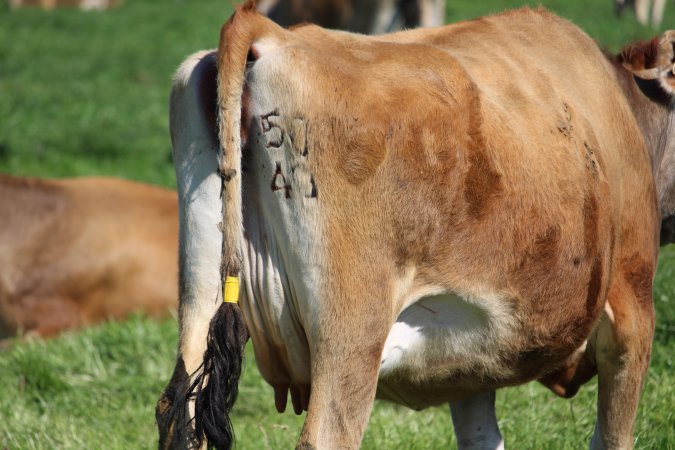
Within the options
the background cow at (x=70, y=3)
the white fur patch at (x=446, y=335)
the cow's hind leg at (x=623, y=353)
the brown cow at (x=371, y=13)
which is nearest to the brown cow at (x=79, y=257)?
the brown cow at (x=371, y=13)

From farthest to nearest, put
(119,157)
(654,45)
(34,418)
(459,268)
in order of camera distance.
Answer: (119,157) → (34,418) → (654,45) → (459,268)

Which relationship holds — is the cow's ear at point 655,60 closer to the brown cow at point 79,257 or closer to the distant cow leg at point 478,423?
the distant cow leg at point 478,423

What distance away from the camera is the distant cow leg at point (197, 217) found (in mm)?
3318

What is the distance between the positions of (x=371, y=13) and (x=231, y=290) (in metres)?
7.99

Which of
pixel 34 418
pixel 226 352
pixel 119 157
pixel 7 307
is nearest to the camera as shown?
pixel 226 352

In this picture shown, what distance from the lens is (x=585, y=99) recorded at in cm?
404

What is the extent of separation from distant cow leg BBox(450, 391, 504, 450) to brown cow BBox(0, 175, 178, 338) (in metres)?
3.75

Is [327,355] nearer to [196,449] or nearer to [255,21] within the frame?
[196,449]

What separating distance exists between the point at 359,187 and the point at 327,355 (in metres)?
0.51

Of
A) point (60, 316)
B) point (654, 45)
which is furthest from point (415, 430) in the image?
point (60, 316)

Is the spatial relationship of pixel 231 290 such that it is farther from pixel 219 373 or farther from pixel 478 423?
pixel 478 423

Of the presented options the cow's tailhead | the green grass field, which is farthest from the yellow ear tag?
the cow's tailhead

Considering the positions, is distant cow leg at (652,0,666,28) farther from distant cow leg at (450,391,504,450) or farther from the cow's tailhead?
distant cow leg at (450,391,504,450)

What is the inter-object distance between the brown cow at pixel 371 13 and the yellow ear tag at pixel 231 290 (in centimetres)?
735
